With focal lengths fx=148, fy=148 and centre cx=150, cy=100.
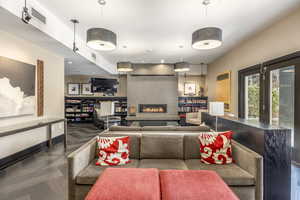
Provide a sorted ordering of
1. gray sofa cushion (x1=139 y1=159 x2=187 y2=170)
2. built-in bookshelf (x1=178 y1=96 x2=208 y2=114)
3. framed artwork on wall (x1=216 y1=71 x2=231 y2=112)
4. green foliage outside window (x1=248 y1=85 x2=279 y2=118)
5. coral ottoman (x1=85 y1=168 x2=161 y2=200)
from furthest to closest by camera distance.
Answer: built-in bookshelf (x1=178 y1=96 x2=208 y2=114) → framed artwork on wall (x1=216 y1=71 x2=231 y2=112) → green foliage outside window (x1=248 y1=85 x2=279 y2=118) → gray sofa cushion (x1=139 y1=159 x2=187 y2=170) → coral ottoman (x1=85 y1=168 x2=161 y2=200)

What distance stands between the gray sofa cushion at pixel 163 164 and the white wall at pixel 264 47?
3.20 meters

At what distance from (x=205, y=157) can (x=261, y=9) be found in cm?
302

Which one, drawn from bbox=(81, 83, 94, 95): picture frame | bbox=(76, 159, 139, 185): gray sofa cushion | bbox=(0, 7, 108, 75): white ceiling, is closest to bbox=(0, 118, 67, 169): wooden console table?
bbox=(76, 159, 139, 185): gray sofa cushion

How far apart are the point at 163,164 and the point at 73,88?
330 inches

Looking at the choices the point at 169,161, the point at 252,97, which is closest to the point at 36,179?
the point at 169,161

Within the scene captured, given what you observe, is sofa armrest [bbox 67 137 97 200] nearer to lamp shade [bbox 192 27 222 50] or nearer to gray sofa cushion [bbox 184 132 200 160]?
gray sofa cushion [bbox 184 132 200 160]

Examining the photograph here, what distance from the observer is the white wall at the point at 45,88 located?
2.99m

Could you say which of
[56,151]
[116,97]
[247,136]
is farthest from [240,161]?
[116,97]

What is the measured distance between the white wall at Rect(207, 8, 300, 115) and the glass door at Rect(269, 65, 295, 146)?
423 millimetres

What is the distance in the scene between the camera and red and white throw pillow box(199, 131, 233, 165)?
6.70ft

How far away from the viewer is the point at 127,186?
1292 millimetres

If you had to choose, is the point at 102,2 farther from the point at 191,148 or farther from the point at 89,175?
the point at 191,148

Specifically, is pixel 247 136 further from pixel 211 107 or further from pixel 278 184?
pixel 211 107

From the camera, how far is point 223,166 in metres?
1.95
